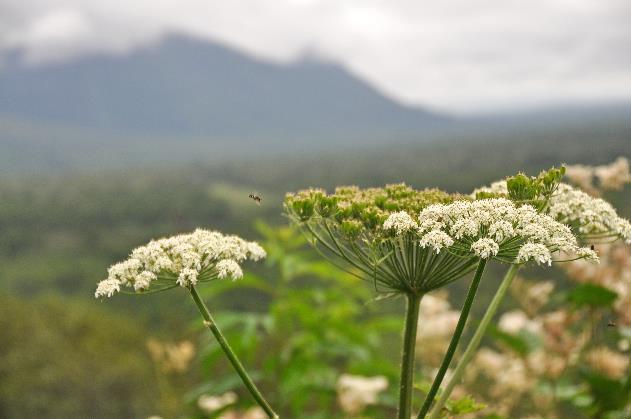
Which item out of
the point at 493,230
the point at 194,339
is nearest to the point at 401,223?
the point at 493,230

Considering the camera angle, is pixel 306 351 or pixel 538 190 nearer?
pixel 538 190

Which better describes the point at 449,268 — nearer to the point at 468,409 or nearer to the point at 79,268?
the point at 468,409

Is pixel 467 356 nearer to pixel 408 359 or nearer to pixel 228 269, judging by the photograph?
pixel 408 359

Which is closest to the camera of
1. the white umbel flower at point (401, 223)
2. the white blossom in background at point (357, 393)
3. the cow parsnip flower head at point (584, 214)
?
the white umbel flower at point (401, 223)

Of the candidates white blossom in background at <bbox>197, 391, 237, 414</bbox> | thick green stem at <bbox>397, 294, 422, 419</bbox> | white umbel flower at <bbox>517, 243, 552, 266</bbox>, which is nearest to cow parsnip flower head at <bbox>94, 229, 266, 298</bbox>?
thick green stem at <bbox>397, 294, 422, 419</bbox>

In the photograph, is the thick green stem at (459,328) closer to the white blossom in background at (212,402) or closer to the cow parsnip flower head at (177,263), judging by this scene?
the cow parsnip flower head at (177,263)

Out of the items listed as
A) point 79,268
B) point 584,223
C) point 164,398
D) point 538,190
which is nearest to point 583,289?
point 584,223

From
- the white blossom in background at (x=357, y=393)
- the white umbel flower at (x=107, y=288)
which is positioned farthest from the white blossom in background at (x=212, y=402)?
the white umbel flower at (x=107, y=288)
